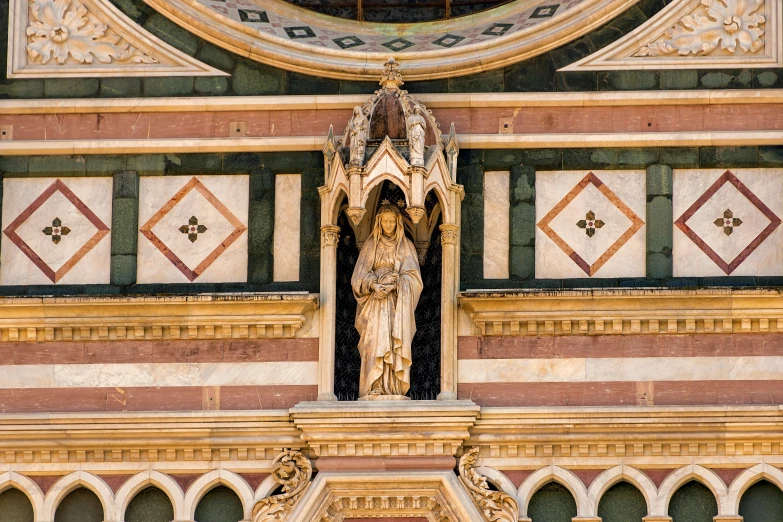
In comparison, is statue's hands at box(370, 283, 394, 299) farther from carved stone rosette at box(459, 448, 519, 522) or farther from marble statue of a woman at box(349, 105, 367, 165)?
carved stone rosette at box(459, 448, 519, 522)

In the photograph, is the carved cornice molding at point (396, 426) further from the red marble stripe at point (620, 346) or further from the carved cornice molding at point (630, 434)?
the red marble stripe at point (620, 346)

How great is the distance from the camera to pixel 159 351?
63.1 ft

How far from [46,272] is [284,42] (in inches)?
98.8

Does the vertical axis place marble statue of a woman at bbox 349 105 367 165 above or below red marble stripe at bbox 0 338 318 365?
above

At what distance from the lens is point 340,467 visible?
1875cm

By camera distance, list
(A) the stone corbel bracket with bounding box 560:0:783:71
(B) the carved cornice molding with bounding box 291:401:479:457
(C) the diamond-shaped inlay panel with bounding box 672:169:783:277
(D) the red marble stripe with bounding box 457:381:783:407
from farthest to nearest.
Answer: (A) the stone corbel bracket with bounding box 560:0:783:71, (C) the diamond-shaped inlay panel with bounding box 672:169:783:277, (D) the red marble stripe with bounding box 457:381:783:407, (B) the carved cornice molding with bounding box 291:401:479:457

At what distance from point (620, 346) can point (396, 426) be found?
1.74 metres

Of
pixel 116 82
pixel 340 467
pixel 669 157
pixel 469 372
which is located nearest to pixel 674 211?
pixel 669 157

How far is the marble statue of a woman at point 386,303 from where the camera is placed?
18.9 metres

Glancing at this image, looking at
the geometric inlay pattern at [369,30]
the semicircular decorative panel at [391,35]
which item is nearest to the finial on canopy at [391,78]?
the semicircular decorative panel at [391,35]

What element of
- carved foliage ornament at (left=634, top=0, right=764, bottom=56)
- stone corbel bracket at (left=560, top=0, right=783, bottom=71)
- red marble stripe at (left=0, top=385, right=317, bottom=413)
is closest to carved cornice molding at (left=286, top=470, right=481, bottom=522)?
red marble stripe at (left=0, top=385, right=317, bottom=413)

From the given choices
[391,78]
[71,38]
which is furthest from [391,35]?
[71,38]

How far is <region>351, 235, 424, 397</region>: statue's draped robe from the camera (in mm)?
18891

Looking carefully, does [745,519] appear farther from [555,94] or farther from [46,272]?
[46,272]
